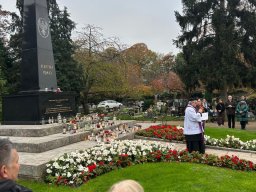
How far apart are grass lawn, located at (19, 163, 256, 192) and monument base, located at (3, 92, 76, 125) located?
4.61m

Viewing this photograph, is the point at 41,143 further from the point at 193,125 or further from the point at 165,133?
the point at 165,133

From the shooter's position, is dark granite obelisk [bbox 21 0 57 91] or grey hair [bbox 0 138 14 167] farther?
dark granite obelisk [bbox 21 0 57 91]

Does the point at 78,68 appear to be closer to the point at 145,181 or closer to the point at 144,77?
the point at 145,181

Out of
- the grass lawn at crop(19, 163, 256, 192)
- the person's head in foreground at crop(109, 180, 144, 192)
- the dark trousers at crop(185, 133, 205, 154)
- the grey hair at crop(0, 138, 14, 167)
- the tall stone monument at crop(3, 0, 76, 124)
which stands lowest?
the grass lawn at crop(19, 163, 256, 192)

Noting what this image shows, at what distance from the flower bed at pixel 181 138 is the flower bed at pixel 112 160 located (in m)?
3.23

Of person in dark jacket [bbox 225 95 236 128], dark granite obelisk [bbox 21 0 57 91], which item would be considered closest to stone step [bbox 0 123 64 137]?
dark granite obelisk [bbox 21 0 57 91]

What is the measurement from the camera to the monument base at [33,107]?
38.7 feet

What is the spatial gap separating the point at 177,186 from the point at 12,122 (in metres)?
7.84

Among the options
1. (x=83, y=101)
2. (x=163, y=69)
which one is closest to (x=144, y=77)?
(x=163, y=69)

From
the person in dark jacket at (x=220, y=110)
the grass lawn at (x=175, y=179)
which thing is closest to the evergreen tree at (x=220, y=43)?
the person in dark jacket at (x=220, y=110)

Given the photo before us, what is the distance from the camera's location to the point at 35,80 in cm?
1248

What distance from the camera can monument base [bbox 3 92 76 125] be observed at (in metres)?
11.8

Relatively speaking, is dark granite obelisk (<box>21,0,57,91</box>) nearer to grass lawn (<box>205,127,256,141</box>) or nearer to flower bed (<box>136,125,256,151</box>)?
flower bed (<box>136,125,256,151</box>)

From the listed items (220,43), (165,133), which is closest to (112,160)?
(165,133)
